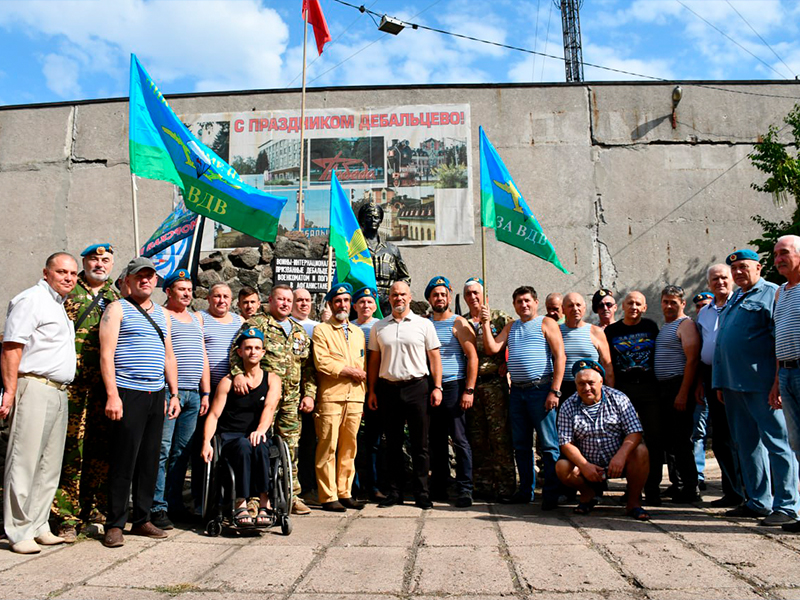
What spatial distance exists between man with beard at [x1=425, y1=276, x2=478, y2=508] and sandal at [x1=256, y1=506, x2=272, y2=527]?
169cm

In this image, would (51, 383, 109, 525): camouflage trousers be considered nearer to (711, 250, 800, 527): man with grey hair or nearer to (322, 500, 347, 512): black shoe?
(322, 500, 347, 512): black shoe

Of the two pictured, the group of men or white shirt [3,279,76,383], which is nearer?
white shirt [3,279,76,383]

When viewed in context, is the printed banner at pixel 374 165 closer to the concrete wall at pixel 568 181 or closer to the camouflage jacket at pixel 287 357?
the concrete wall at pixel 568 181

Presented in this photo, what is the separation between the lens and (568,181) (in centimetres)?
1191

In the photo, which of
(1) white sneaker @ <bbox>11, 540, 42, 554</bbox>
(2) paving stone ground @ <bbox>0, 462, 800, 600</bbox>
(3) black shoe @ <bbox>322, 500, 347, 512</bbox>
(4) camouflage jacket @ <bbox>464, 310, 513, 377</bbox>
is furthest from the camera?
(4) camouflage jacket @ <bbox>464, 310, 513, 377</bbox>

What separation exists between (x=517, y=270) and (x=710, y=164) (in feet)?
13.8

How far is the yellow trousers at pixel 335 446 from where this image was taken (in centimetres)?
511

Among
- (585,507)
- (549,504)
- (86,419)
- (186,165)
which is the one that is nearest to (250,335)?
(86,419)

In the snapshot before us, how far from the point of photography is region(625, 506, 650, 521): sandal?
4.45 meters

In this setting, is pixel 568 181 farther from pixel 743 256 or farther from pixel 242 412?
pixel 242 412

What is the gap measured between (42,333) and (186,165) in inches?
104

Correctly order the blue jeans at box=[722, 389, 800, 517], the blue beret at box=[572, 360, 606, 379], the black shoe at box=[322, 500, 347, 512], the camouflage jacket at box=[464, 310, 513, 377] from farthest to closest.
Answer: the camouflage jacket at box=[464, 310, 513, 377] < the black shoe at box=[322, 500, 347, 512] < the blue beret at box=[572, 360, 606, 379] < the blue jeans at box=[722, 389, 800, 517]


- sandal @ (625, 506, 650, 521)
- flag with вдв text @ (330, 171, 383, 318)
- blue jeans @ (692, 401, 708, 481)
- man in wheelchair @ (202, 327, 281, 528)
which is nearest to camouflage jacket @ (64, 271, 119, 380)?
man in wheelchair @ (202, 327, 281, 528)

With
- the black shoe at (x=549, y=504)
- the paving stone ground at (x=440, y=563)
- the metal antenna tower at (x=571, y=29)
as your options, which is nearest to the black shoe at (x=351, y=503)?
the paving stone ground at (x=440, y=563)
